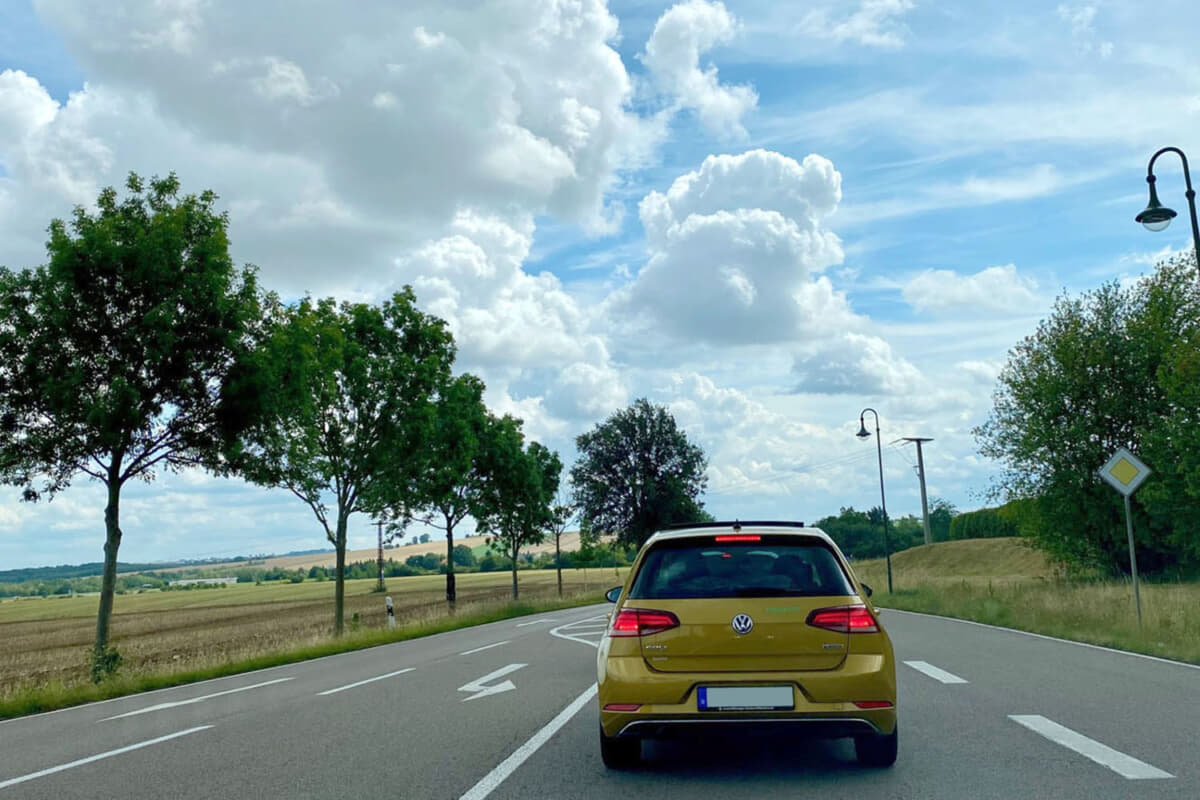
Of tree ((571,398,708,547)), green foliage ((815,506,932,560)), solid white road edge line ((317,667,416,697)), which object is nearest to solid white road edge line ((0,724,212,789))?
solid white road edge line ((317,667,416,697))

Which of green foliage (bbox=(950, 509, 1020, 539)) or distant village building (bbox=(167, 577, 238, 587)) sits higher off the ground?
green foliage (bbox=(950, 509, 1020, 539))

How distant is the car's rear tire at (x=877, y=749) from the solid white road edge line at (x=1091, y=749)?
1.28 m

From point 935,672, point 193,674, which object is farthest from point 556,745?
point 193,674

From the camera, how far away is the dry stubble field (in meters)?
23.6

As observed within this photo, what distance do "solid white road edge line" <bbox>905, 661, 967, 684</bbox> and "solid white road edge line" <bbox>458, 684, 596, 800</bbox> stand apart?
4.05 metres

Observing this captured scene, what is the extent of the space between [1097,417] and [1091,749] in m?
39.6

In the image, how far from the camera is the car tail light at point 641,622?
6230 mm

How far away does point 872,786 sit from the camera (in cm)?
588

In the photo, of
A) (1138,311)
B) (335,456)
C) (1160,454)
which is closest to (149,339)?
(335,456)

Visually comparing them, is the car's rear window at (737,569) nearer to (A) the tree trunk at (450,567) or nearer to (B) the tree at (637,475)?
(A) the tree trunk at (450,567)

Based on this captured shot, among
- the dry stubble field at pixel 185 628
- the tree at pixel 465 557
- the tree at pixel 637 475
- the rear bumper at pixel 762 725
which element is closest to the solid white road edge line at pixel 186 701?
the dry stubble field at pixel 185 628

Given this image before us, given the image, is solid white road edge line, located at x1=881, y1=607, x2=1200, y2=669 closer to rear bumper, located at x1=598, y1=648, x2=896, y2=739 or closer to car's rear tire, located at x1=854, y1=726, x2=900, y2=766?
car's rear tire, located at x1=854, y1=726, x2=900, y2=766

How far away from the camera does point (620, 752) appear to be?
652cm

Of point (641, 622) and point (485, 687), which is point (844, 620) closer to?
point (641, 622)
